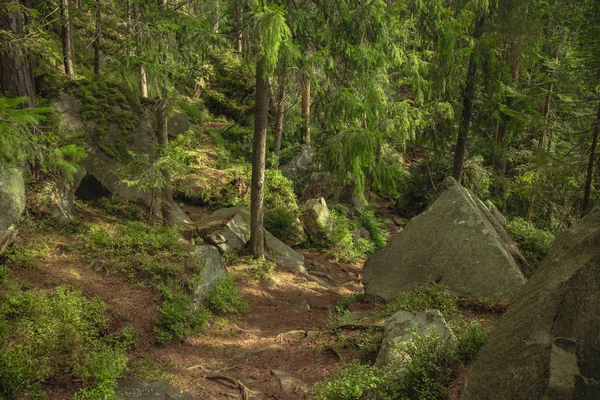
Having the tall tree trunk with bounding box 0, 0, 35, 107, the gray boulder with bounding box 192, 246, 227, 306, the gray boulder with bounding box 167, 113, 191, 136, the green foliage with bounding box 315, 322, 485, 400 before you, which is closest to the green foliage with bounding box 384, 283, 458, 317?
the green foliage with bounding box 315, 322, 485, 400

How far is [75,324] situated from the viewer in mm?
6449

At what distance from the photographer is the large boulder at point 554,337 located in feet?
12.7

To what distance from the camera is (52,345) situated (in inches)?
228

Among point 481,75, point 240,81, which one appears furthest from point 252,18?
point 240,81

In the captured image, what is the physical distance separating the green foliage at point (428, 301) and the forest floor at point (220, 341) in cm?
37

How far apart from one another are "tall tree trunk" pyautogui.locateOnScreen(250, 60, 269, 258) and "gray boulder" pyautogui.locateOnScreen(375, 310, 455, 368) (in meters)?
6.58

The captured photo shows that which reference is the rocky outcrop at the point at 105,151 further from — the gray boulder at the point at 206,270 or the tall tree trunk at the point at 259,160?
the tall tree trunk at the point at 259,160

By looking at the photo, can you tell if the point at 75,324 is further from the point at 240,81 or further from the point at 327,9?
the point at 240,81

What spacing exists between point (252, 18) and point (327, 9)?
2.47 meters

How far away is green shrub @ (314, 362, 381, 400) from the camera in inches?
208

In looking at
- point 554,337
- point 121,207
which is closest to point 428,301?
point 554,337

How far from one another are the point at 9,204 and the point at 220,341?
503 cm

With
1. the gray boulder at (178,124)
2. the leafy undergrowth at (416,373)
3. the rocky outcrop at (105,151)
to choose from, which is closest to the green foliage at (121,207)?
the rocky outcrop at (105,151)

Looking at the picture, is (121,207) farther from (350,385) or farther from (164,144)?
(350,385)
